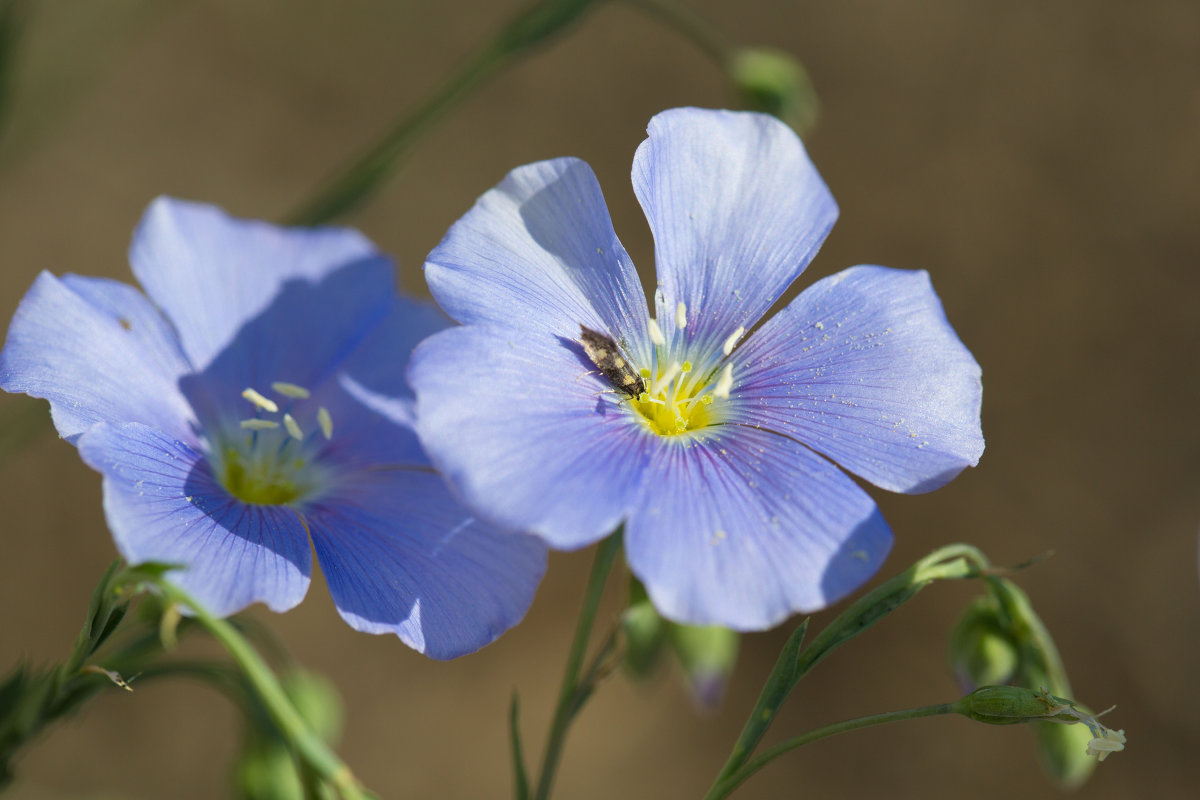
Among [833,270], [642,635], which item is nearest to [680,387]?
[642,635]

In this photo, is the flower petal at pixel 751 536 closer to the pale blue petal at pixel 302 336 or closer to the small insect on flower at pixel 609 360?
the small insect on flower at pixel 609 360

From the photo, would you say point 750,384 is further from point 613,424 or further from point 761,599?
point 761,599

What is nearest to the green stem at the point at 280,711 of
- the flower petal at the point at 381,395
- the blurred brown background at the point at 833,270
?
the flower petal at the point at 381,395

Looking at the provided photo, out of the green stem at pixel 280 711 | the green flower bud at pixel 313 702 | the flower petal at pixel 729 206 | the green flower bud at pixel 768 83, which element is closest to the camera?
the green stem at pixel 280 711

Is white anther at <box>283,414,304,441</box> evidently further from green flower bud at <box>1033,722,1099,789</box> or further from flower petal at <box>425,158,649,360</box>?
green flower bud at <box>1033,722,1099,789</box>

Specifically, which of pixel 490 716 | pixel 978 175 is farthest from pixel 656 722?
pixel 978 175

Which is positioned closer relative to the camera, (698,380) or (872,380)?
(872,380)

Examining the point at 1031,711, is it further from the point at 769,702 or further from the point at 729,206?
the point at 729,206
